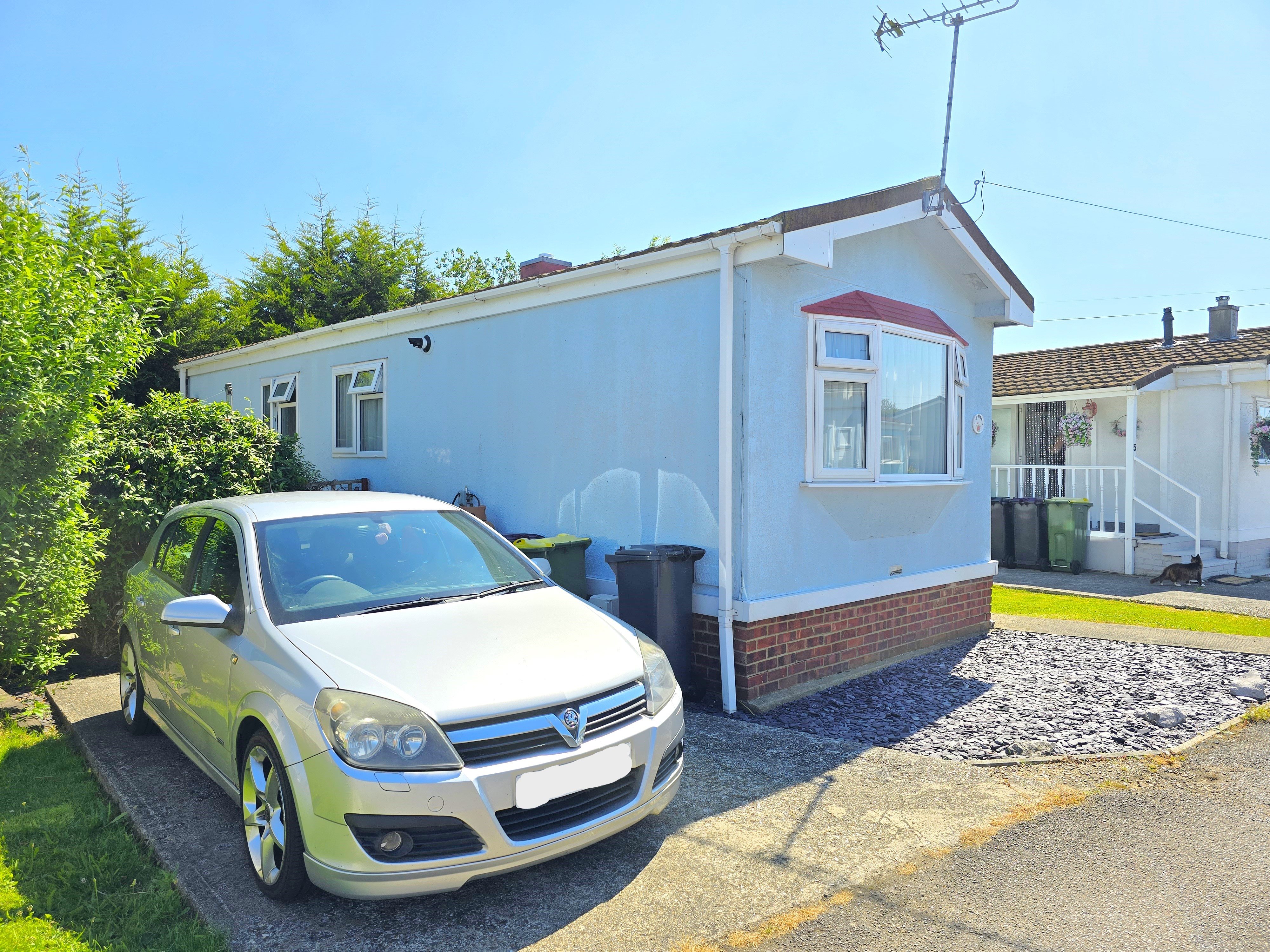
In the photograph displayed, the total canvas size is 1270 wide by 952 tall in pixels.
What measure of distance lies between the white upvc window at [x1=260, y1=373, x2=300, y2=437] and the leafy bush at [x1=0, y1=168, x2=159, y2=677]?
5320 mm

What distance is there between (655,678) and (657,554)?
2060 mm

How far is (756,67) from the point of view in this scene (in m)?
7.73

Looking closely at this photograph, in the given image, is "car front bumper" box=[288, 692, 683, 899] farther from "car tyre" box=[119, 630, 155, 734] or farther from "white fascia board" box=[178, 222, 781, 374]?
"white fascia board" box=[178, 222, 781, 374]

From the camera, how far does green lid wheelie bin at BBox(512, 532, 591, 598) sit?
6344mm

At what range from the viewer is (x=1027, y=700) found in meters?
5.92

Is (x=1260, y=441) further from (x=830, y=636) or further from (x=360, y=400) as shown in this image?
(x=360, y=400)

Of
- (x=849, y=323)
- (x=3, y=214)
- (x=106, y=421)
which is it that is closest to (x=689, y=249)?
(x=849, y=323)

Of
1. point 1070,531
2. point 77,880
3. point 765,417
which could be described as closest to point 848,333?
point 765,417

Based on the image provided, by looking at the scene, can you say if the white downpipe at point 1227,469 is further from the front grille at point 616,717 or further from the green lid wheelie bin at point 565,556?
the front grille at point 616,717

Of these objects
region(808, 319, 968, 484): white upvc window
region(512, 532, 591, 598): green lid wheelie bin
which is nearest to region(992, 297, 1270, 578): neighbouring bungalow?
region(808, 319, 968, 484): white upvc window

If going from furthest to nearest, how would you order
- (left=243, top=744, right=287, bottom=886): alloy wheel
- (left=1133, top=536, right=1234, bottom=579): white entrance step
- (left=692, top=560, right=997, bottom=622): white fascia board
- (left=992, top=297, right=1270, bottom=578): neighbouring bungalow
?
(left=992, top=297, right=1270, bottom=578): neighbouring bungalow < (left=1133, top=536, right=1234, bottom=579): white entrance step < (left=692, top=560, right=997, bottom=622): white fascia board < (left=243, top=744, right=287, bottom=886): alloy wheel

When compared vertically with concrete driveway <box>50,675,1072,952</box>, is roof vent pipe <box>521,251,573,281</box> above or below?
above

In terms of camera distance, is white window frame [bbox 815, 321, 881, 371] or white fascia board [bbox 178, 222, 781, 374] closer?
white fascia board [bbox 178, 222, 781, 374]

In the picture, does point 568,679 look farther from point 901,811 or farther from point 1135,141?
point 1135,141
